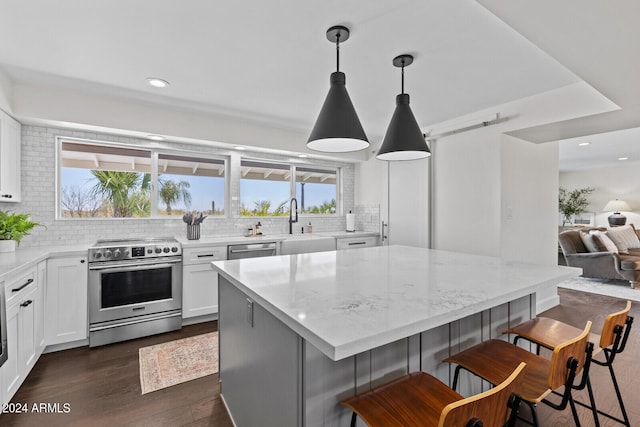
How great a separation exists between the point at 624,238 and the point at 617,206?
2.31 m

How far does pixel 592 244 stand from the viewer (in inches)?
Result: 203

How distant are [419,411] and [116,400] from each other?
2.03 meters

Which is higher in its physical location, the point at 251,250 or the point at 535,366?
the point at 251,250

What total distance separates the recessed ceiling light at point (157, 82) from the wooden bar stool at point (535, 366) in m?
2.97

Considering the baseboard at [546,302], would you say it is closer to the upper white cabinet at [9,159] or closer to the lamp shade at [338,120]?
the lamp shade at [338,120]

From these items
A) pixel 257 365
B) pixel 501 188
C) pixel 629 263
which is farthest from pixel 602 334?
pixel 629 263

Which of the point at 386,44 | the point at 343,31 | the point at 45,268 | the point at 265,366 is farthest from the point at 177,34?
the point at 45,268

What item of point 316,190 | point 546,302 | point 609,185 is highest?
point 609,185

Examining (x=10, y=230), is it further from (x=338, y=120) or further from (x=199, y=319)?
(x=338, y=120)

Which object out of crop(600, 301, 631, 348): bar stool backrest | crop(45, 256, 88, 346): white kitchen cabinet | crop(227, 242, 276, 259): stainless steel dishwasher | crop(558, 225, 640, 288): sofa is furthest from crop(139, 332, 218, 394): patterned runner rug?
crop(558, 225, 640, 288): sofa

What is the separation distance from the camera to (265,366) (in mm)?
1374

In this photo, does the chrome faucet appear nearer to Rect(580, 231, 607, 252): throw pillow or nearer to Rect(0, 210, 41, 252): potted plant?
Rect(0, 210, 41, 252): potted plant

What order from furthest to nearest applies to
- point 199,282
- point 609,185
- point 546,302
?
1. point 609,185
2. point 546,302
3. point 199,282

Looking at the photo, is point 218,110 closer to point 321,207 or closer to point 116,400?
point 321,207
